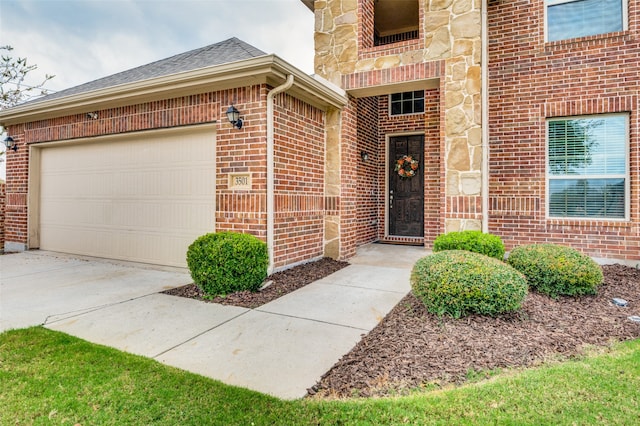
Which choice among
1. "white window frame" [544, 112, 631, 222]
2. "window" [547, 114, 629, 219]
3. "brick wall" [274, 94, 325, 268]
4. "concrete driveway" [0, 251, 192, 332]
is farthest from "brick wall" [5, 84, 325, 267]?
"window" [547, 114, 629, 219]

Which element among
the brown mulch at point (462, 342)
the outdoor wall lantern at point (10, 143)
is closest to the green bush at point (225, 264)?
the brown mulch at point (462, 342)

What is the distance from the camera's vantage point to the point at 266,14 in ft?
34.8

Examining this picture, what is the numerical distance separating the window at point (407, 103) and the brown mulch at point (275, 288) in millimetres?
4435

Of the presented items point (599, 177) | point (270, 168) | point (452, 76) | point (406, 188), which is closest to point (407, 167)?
point (406, 188)

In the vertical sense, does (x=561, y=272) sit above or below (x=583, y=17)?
below

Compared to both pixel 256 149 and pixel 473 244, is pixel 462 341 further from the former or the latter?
pixel 256 149

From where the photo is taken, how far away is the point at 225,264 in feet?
13.3

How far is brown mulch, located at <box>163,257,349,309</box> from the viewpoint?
157 inches

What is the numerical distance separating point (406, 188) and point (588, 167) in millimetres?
3500

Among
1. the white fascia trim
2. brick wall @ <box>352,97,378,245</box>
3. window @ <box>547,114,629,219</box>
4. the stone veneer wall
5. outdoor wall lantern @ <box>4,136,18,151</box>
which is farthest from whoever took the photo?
brick wall @ <box>352,97,378,245</box>

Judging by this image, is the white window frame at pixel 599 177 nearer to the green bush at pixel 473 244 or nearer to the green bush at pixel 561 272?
the green bush at pixel 473 244

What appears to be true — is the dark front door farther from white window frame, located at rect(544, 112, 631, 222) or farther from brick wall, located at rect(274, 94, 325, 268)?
brick wall, located at rect(274, 94, 325, 268)

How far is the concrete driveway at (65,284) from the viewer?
3580mm

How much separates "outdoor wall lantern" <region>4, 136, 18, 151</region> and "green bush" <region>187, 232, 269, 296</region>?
602 cm
